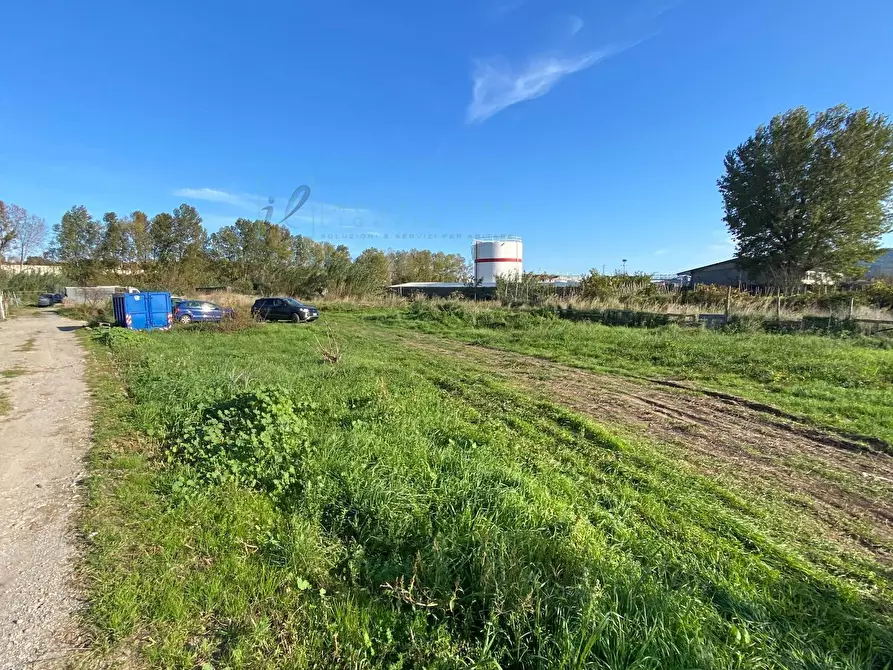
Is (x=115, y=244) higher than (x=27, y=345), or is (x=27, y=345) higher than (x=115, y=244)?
(x=115, y=244)

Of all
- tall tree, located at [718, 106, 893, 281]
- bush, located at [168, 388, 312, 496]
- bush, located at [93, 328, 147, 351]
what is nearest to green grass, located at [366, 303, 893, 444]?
bush, located at [168, 388, 312, 496]

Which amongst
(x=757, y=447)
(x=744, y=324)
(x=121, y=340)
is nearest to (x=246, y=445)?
(x=757, y=447)

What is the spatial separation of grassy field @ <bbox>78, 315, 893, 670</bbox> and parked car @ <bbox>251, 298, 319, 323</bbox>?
18329 mm

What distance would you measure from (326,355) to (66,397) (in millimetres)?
4634

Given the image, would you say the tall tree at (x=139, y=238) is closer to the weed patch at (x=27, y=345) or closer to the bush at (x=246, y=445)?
the weed patch at (x=27, y=345)

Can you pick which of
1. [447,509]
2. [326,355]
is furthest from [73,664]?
[326,355]

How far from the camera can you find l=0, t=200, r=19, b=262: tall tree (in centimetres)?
4434

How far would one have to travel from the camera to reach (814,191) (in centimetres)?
2847

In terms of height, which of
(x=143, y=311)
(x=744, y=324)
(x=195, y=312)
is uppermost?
(x=143, y=311)

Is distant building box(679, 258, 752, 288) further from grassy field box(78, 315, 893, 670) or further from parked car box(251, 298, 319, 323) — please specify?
grassy field box(78, 315, 893, 670)

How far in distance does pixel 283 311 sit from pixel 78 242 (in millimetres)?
47116

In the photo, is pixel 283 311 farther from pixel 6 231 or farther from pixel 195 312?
pixel 6 231

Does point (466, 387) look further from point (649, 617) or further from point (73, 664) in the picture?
point (73, 664)

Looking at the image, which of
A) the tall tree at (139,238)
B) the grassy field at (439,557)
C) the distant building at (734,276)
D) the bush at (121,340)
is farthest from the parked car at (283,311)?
the tall tree at (139,238)
